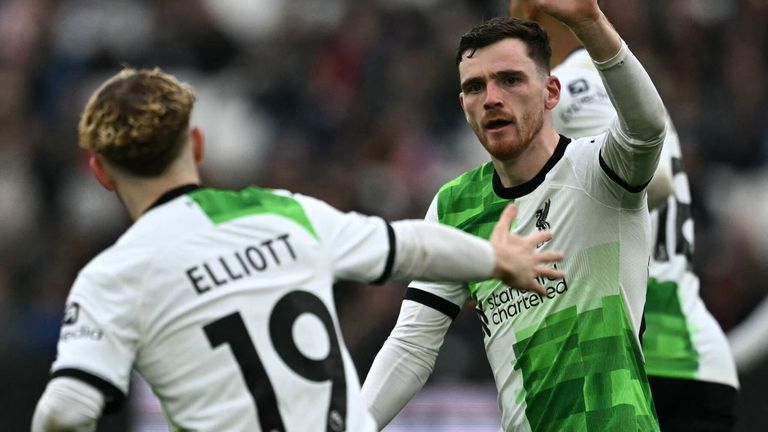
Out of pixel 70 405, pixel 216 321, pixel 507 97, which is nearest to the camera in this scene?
pixel 70 405

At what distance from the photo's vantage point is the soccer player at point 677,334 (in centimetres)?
690

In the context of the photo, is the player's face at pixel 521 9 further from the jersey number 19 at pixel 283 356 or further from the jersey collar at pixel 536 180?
the jersey number 19 at pixel 283 356

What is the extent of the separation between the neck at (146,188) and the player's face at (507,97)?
4.51 feet

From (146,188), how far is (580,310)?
1.70m

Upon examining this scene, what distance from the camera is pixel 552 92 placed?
5.69m

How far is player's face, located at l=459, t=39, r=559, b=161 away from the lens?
555 cm

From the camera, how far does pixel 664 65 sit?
14.2 m

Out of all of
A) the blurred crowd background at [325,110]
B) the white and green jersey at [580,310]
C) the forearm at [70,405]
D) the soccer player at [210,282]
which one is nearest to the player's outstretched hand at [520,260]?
the soccer player at [210,282]

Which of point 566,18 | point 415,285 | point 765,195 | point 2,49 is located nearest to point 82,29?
point 2,49

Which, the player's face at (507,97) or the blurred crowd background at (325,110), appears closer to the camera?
the player's face at (507,97)

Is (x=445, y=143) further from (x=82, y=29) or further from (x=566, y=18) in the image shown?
(x=566, y=18)

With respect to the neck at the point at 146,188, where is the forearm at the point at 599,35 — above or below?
above

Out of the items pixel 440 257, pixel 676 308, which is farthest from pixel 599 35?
pixel 676 308

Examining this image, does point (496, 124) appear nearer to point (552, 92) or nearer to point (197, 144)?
point (552, 92)
